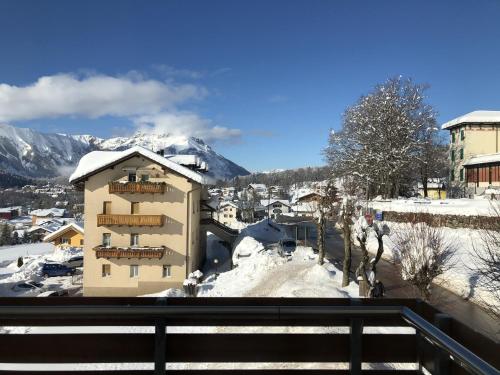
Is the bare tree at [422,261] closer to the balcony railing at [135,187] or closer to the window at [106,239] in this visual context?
the balcony railing at [135,187]

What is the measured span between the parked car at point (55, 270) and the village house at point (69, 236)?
32.7 ft

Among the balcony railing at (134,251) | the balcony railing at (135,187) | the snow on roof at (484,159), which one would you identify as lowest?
the balcony railing at (134,251)

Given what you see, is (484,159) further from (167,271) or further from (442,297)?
(167,271)

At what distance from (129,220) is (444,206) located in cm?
2206

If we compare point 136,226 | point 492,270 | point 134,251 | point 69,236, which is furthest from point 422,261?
point 69,236

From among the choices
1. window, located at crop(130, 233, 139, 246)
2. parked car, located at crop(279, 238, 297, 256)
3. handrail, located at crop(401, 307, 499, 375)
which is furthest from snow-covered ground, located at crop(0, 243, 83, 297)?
handrail, located at crop(401, 307, 499, 375)

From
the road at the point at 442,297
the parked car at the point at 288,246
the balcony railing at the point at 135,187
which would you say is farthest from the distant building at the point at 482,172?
the balcony railing at the point at 135,187

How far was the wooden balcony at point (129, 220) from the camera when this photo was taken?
26969 mm

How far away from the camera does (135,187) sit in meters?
27.1

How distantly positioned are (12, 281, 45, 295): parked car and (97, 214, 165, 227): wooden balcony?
13.6 m

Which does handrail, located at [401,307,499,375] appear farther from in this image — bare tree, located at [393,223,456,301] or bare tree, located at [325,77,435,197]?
bare tree, located at [325,77,435,197]

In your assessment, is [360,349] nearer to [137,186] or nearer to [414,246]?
[414,246]

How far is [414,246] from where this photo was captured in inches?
690

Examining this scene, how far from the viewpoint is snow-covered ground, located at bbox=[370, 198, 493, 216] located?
2562 cm
